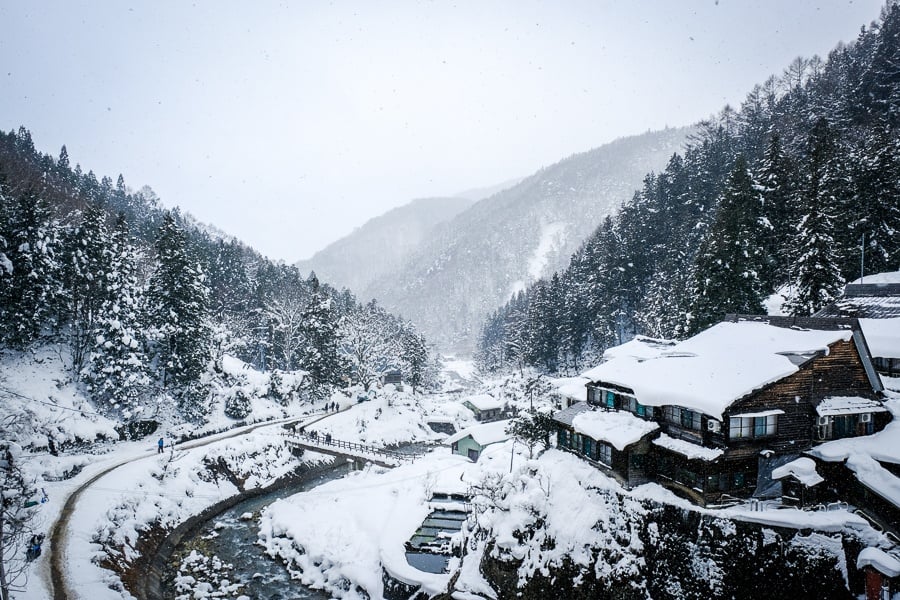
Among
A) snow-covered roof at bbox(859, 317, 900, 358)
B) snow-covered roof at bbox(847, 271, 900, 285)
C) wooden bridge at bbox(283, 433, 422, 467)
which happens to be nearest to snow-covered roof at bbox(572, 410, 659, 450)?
snow-covered roof at bbox(859, 317, 900, 358)

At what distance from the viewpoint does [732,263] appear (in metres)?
33.9

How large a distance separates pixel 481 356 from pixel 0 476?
329ft

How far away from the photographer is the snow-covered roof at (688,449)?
19141mm

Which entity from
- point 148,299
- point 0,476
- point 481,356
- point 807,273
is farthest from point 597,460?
point 481,356

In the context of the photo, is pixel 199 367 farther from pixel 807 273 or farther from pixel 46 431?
pixel 807 273

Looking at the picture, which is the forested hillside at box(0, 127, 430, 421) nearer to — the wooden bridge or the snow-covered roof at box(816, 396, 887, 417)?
the wooden bridge

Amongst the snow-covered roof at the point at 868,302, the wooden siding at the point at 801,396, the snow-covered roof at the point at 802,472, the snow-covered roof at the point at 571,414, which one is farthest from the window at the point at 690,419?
the snow-covered roof at the point at 868,302

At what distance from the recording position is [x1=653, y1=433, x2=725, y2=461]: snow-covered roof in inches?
754

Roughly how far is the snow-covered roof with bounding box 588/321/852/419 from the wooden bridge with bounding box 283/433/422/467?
2320 centimetres

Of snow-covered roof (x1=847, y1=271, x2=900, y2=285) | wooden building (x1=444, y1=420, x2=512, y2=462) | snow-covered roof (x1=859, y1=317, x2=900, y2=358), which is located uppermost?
snow-covered roof (x1=847, y1=271, x2=900, y2=285)

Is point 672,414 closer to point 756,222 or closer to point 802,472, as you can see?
point 802,472

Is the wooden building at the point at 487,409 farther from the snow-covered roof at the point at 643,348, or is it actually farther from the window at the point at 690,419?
the window at the point at 690,419

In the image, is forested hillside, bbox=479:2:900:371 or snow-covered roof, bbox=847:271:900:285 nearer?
snow-covered roof, bbox=847:271:900:285

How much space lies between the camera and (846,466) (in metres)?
19.0
